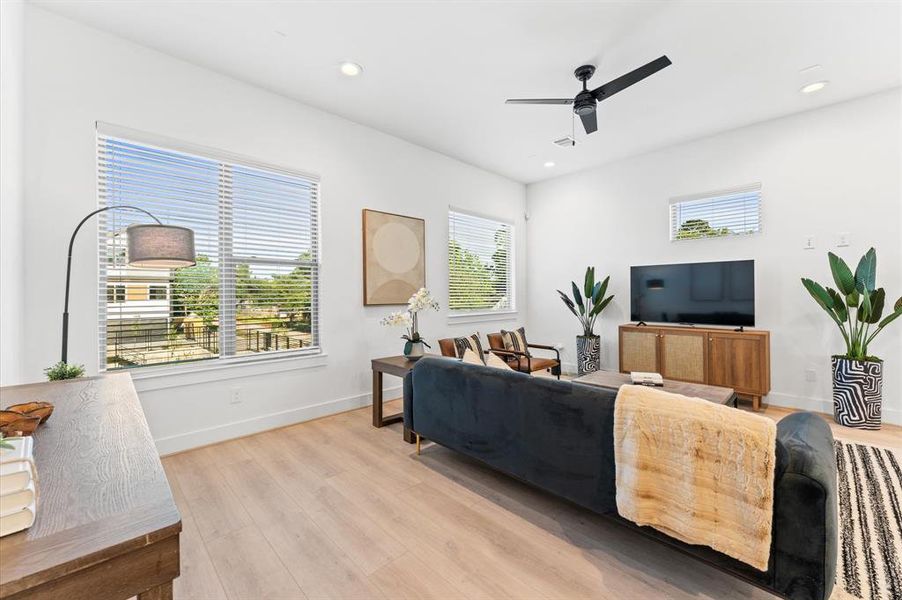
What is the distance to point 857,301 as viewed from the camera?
3.39 m

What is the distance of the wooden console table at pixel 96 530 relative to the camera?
0.59m

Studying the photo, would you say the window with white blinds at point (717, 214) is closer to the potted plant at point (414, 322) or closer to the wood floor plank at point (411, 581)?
the potted plant at point (414, 322)

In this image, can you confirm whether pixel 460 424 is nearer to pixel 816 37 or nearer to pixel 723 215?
pixel 816 37

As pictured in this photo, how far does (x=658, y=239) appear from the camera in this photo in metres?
4.91

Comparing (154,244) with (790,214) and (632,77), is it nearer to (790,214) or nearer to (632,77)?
(632,77)

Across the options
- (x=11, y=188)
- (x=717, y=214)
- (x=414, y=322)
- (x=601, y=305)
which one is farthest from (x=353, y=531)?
(x=717, y=214)

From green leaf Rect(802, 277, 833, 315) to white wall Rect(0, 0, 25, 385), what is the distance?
19.0 ft

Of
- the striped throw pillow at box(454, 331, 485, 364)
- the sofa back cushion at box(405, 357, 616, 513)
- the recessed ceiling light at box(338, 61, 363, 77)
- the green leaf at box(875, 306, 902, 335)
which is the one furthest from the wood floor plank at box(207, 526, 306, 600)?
the green leaf at box(875, 306, 902, 335)

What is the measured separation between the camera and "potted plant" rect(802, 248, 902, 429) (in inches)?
131

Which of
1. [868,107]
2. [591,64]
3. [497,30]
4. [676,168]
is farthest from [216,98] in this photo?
[868,107]

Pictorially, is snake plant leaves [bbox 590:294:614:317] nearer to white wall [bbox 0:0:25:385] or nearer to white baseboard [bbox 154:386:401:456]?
white baseboard [bbox 154:386:401:456]

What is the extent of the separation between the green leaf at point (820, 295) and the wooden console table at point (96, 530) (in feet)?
15.9

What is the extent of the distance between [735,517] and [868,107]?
4.50 m

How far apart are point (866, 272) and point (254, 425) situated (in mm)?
5523
